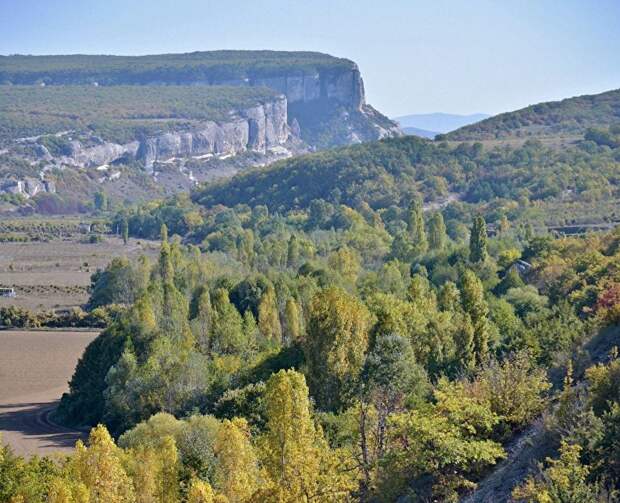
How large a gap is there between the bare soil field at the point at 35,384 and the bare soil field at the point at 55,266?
16427 mm

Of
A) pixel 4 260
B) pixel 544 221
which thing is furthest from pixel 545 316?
pixel 4 260

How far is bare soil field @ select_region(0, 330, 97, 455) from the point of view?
52.7 meters

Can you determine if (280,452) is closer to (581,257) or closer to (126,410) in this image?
(126,410)

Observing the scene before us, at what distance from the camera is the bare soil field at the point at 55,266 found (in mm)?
108625

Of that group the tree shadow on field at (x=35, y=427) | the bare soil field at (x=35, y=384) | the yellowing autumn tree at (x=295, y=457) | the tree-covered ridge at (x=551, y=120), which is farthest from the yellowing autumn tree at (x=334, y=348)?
the tree-covered ridge at (x=551, y=120)

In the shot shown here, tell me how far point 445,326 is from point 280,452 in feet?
63.1

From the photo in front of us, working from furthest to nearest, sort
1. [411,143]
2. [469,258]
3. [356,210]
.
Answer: [411,143], [356,210], [469,258]

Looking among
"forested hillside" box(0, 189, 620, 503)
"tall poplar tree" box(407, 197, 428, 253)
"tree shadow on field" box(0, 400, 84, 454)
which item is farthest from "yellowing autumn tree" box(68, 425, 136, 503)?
"tall poplar tree" box(407, 197, 428, 253)

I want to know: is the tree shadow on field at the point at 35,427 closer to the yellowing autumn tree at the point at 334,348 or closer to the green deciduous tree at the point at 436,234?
the yellowing autumn tree at the point at 334,348

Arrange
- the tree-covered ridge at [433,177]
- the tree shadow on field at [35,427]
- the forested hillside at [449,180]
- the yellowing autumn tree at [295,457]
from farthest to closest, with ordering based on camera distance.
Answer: the tree-covered ridge at [433,177] → the forested hillside at [449,180] → the tree shadow on field at [35,427] → the yellowing autumn tree at [295,457]

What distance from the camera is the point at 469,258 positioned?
82.8 metres

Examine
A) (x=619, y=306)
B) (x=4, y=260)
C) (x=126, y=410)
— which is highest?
(x=619, y=306)

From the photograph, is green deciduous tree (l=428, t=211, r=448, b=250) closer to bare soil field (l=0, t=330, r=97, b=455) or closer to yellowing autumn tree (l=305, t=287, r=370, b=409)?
bare soil field (l=0, t=330, r=97, b=455)

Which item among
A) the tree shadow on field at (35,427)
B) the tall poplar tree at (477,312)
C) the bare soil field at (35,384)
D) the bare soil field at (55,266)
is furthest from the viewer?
the bare soil field at (55,266)
